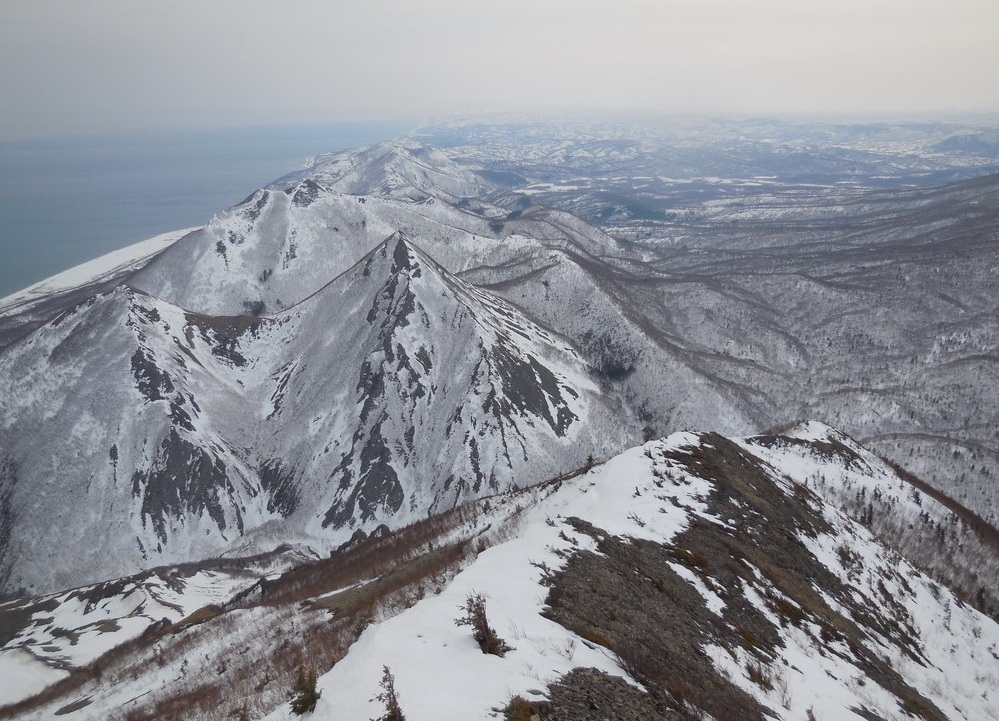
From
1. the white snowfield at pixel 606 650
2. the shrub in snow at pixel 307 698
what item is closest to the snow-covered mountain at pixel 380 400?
the white snowfield at pixel 606 650

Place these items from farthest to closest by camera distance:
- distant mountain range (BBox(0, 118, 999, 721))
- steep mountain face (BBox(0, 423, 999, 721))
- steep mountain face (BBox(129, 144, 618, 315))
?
1. steep mountain face (BBox(129, 144, 618, 315))
2. distant mountain range (BBox(0, 118, 999, 721))
3. steep mountain face (BBox(0, 423, 999, 721))

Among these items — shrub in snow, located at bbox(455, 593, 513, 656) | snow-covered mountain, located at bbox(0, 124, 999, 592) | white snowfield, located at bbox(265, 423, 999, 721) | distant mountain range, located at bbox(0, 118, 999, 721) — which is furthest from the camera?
snow-covered mountain, located at bbox(0, 124, 999, 592)

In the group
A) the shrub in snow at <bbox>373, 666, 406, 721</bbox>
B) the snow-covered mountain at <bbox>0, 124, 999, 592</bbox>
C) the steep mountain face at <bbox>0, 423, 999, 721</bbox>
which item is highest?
the shrub in snow at <bbox>373, 666, 406, 721</bbox>

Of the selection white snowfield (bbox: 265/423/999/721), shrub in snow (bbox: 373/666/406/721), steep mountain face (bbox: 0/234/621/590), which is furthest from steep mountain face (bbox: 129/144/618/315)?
shrub in snow (bbox: 373/666/406/721)

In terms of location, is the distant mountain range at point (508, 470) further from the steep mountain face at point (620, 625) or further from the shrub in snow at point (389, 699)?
the shrub in snow at point (389, 699)

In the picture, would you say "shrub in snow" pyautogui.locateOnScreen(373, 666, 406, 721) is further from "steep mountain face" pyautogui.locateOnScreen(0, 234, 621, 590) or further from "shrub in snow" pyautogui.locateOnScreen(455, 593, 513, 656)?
"steep mountain face" pyautogui.locateOnScreen(0, 234, 621, 590)

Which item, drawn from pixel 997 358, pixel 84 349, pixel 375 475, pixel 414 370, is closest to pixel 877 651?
pixel 375 475
